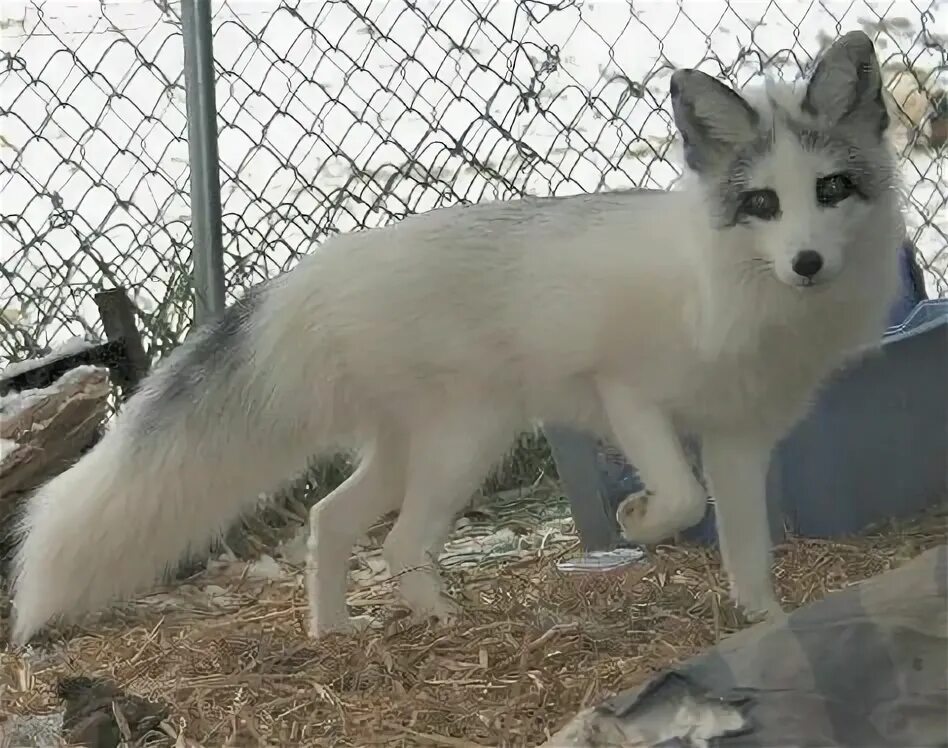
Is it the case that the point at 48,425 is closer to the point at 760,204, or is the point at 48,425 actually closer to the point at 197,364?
the point at 197,364

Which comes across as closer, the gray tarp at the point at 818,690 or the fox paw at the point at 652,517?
the gray tarp at the point at 818,690

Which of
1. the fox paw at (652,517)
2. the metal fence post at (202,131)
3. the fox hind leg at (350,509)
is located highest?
the metal fence post at (202,131)

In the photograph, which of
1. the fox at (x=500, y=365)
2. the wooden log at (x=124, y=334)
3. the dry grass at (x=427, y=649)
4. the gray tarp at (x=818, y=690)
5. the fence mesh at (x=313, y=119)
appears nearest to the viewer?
the gray tarp at (x=818, y=690)

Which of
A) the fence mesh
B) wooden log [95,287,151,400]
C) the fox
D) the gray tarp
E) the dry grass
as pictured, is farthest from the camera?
wooden log [95,287,151,400]

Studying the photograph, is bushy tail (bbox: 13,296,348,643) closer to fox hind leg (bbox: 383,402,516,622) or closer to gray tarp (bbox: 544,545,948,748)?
fox hind leg (bbox: 383,402,516,622)

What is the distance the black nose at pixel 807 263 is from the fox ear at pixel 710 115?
16 centimetres

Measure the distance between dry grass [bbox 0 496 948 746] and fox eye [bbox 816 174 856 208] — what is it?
1.17ft

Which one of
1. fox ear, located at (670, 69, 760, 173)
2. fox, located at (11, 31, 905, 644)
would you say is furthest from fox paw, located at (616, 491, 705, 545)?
fox ear, located at (670, 69, 760, 173)

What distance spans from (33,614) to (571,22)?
41.5 inches

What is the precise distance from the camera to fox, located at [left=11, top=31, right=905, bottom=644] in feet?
4.19

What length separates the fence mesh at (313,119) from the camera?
141 centimetres

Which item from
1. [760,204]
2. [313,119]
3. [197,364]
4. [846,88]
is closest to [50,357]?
[197,364]

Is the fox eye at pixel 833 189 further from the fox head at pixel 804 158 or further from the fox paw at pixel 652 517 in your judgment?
the fox paw at pixel 652 517

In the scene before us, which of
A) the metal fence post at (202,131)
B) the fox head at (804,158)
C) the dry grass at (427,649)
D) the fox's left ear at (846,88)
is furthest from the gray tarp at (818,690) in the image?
the metal fence post at (202,131)
